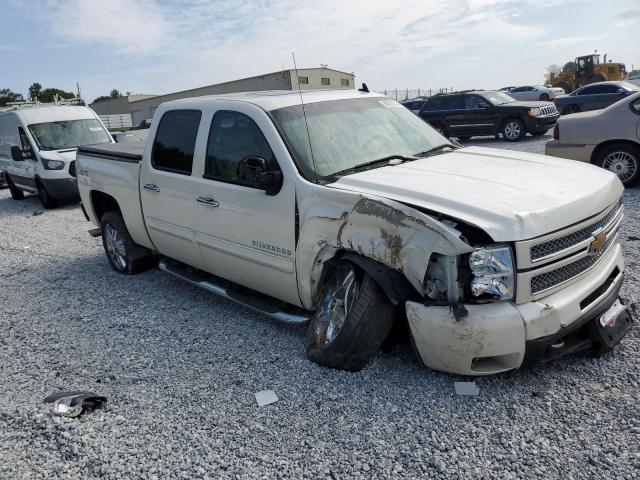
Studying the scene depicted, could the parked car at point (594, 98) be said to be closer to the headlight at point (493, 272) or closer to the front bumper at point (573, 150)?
the front bumper at point (573, 150)

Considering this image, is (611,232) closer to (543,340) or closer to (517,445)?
(543,340)

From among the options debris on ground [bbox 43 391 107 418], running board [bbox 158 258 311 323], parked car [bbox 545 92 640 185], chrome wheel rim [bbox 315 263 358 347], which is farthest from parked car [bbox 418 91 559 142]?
debris on ground [bbox 43 391 107 418]

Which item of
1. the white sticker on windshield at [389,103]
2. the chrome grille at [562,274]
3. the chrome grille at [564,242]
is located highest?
the white sticker on windshield at [389,103]

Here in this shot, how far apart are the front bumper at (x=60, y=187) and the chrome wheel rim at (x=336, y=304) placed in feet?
30.3

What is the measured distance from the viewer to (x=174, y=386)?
3646mm

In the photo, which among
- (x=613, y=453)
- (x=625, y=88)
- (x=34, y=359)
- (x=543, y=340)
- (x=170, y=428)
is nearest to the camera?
(x=613, y=453)

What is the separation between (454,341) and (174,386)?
187 cm

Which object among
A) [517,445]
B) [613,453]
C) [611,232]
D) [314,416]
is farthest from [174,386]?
[611,232]

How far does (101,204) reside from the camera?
6.55 metres

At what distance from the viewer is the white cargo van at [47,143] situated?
37.3 feet

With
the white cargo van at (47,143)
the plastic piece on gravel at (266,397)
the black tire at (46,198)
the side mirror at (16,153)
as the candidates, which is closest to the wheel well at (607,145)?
the plastic piece on gravel at (266,397)

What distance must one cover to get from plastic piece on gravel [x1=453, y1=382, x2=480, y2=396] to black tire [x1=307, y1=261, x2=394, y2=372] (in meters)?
0.53

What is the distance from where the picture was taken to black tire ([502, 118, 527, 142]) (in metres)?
16.2

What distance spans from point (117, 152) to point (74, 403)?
314cm
